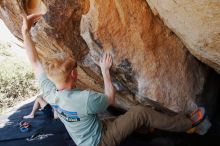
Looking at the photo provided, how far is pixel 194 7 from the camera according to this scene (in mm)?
2557

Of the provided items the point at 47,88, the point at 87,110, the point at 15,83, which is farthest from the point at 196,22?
the point at 15,83

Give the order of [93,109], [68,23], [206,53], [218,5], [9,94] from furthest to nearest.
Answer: [9,94]
[68,23]
[206,53]
[93,109]
[218,5]

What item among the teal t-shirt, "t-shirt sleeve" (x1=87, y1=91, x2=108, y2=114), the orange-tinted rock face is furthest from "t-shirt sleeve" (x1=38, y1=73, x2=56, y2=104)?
the orange-tinted rock face

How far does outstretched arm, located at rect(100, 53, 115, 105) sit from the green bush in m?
6.94

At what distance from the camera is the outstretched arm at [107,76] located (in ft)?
9.65

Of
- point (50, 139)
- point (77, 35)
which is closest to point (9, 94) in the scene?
point (50, 139)

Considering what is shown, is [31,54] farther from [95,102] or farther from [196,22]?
[196,22]

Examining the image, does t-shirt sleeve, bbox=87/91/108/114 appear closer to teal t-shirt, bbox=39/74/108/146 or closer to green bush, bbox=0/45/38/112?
teal t-shirt, bbox=39/74/108/146

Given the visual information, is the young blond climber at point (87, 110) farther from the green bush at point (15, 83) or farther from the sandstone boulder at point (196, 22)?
the green bush at point (15, 83)

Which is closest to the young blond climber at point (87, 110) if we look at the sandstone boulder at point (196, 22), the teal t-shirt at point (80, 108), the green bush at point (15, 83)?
the teal t-shirt at point (80, 108)

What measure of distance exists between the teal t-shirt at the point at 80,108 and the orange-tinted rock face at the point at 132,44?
0.66 meters

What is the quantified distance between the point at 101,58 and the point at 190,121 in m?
1.15

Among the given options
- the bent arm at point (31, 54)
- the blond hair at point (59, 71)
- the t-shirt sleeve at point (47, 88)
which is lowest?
the t-shirt sleeve at point (47, 88)

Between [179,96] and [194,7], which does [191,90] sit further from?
[194,7]
